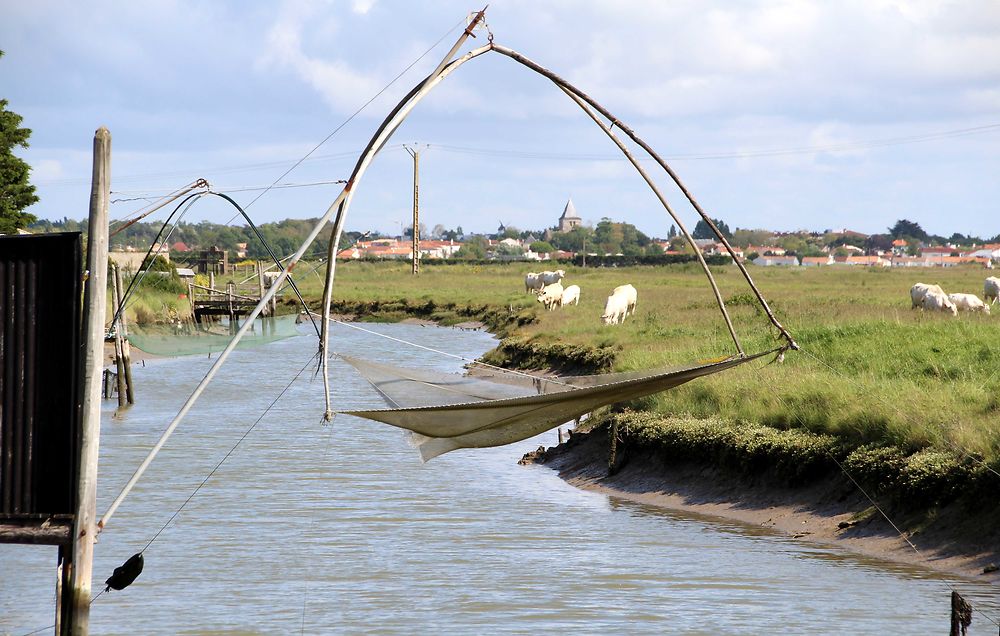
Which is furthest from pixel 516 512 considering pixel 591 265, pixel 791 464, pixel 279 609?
pixel 591 265

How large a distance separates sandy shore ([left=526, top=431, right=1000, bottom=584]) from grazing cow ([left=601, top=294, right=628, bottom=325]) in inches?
542

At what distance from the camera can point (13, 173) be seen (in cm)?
3525

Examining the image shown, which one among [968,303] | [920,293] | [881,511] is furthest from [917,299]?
[881,511]

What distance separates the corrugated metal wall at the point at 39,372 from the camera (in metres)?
8.10

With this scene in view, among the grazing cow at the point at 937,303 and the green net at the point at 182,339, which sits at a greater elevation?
the grazing cow at the point at 937,303

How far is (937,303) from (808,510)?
14.4 m

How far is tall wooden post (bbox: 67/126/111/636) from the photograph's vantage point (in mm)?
8133

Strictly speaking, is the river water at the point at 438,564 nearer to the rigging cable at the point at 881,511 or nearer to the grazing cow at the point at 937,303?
the rigging cable at the point at 881,511

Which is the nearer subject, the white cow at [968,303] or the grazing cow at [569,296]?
the white cow at [968,303]

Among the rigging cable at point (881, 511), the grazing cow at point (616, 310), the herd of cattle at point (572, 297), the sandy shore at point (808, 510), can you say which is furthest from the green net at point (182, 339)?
the rigging cable at point (881, 511)

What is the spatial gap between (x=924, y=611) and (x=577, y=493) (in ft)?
19.6

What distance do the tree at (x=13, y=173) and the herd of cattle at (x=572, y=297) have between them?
17154 millimetres

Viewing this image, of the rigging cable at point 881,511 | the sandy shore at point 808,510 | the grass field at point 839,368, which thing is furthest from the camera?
the grass field at point 839,368

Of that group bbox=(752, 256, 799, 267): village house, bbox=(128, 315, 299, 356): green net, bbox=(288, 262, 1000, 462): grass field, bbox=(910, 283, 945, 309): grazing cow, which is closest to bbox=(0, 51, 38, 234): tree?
bbox=(128, 315, 299, 356): green net
